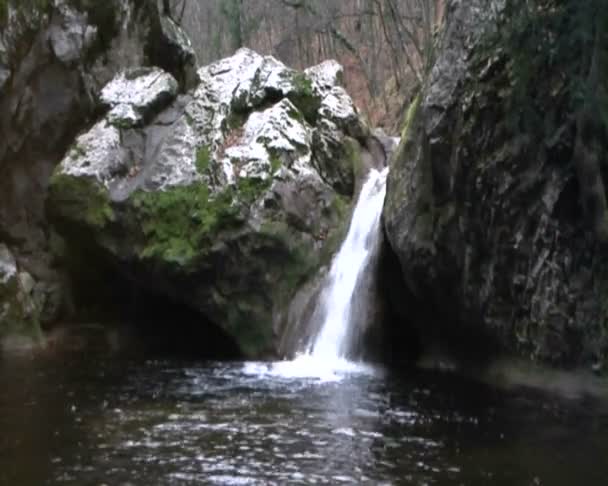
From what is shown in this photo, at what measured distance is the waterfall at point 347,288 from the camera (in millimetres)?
14547

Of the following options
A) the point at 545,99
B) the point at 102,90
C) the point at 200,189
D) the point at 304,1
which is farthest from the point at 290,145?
the point at 304,1

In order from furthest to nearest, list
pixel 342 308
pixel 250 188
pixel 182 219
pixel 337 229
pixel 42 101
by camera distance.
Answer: pixel 42 101, pixel 337 229, pixel 182 219, pixel 250 188, pixel 342 308

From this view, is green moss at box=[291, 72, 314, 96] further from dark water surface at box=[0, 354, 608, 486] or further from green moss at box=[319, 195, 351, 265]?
dark water surface at box=[0, 354, 608, 486]

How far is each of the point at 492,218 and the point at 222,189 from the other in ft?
19.2

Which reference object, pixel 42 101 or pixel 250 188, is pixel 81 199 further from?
pixel 250 188

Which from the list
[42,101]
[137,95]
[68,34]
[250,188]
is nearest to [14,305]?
[42,101]

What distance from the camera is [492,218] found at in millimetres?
11641

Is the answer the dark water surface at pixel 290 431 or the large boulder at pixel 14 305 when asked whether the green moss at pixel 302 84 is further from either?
the dark water surface at pixel 290 431

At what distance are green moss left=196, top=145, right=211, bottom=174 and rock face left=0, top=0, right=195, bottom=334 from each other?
5.59 ft

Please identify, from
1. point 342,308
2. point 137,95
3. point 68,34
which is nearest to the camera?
point 342,308

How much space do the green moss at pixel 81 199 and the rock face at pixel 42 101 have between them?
4.89ft

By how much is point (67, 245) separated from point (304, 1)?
659 inches

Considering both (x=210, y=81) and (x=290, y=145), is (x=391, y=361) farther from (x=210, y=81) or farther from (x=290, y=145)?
(x=210, y=81)

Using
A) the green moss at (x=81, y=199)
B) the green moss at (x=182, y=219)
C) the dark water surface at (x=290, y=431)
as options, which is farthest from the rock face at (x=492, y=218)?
the green moss at (x=81, y=199)
